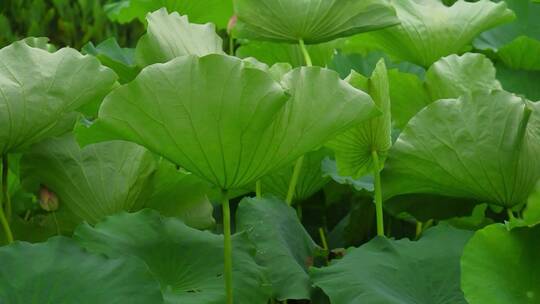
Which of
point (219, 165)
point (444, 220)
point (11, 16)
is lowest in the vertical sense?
point (11, 16)

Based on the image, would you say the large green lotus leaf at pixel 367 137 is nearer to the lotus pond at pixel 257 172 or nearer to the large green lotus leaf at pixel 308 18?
the lotus pond at pixel 257 172

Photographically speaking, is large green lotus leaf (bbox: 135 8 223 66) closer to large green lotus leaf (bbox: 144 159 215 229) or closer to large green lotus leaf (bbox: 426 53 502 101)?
large green lotus leaf (bbox: 144 159 215 229)

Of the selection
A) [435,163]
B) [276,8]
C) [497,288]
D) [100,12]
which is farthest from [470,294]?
[100,12]

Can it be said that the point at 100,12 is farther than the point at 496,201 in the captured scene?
Yes

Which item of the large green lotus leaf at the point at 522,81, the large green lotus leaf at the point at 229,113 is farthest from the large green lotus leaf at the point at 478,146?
the large green lotus leaf at the point at 522,81

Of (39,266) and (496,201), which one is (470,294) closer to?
(496,201)

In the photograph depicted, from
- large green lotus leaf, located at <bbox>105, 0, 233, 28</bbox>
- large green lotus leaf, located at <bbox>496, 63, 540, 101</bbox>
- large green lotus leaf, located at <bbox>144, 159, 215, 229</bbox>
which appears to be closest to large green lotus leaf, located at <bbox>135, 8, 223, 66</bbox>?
large green lotus leaf, located at <bbox>144, 159, 215, 229</bbox>
